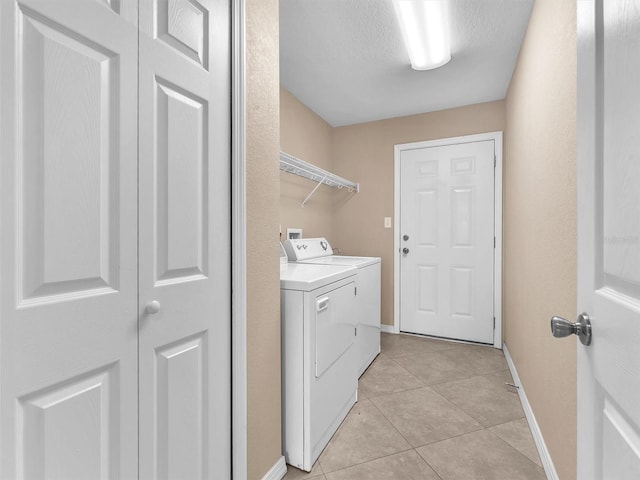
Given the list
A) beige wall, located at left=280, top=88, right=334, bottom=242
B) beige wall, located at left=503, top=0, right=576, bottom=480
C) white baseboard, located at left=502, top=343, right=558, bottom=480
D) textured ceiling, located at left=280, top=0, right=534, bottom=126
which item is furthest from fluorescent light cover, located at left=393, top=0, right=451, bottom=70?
white baseboard, located at left=502, top=343, right=558, bottom=480

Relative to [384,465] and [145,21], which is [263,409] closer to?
[384,465]

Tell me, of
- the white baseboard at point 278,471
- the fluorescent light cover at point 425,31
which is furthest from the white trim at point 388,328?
the fluorescent light cover at point 425,31

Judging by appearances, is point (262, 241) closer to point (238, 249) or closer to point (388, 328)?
point (238, 249)

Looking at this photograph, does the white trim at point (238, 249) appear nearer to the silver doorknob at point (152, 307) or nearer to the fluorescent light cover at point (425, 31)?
the silver doorknob at point (152, 307)

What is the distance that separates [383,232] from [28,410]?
3.14 m

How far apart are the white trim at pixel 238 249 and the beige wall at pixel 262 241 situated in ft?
0.19

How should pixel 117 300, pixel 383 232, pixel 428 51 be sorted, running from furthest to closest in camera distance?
pixel 383 232
pixel 428 51
pixel 117 300

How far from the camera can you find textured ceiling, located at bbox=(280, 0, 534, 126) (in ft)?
6.02

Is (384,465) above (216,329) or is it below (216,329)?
below

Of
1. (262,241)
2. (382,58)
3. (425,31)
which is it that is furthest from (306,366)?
(382,58)

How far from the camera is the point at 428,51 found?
209 centimetres

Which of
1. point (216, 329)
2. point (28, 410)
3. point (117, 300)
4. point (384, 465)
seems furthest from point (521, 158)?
point (28, 410)

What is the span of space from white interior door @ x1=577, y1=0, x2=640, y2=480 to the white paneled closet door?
101cm

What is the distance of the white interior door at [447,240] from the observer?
121 inches
